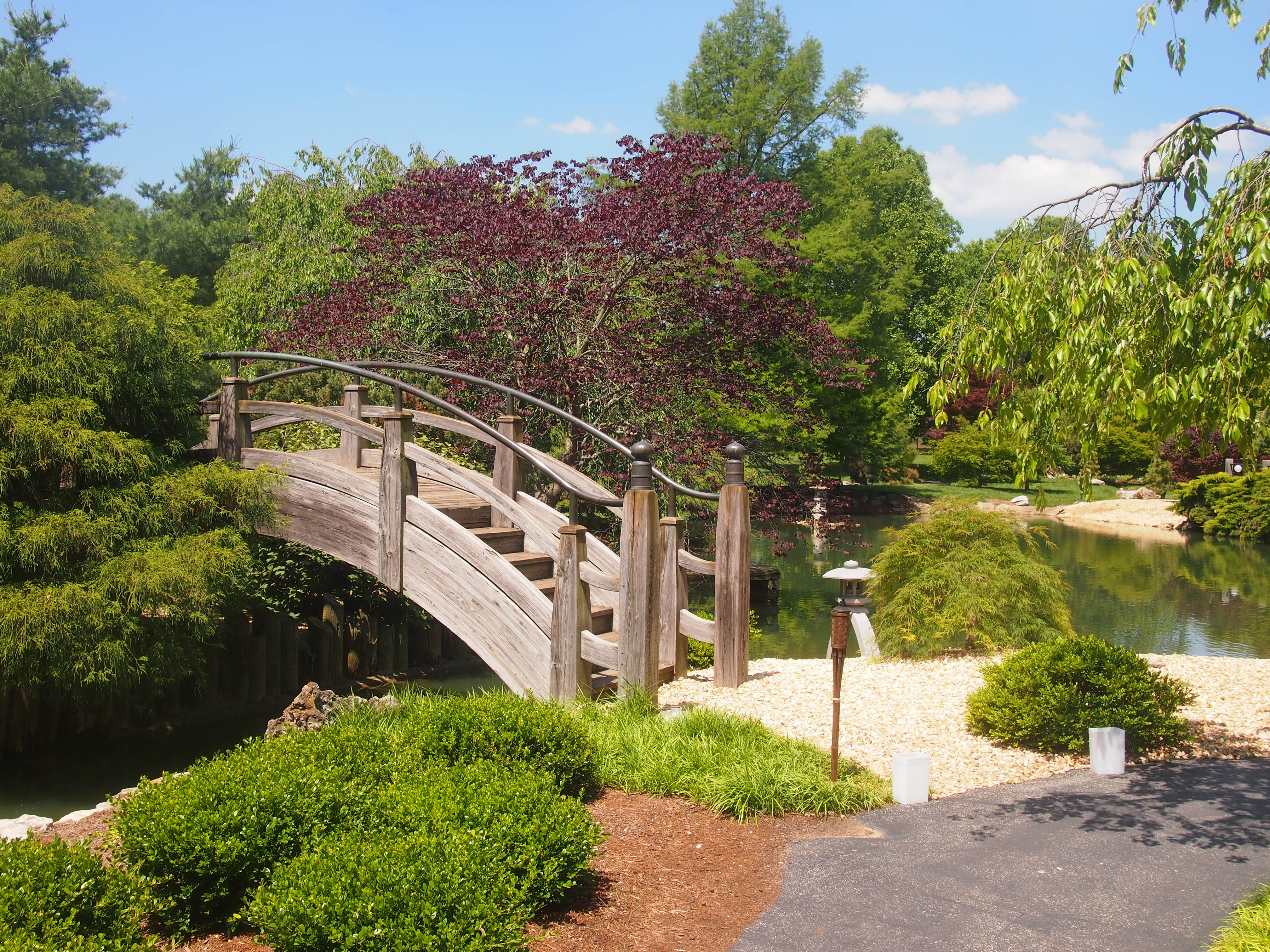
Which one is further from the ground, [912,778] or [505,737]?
[505,737]

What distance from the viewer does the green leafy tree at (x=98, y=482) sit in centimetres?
692

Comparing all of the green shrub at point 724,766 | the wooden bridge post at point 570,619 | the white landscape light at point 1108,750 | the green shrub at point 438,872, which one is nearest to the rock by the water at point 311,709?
the wooden bridge post at point 570,619

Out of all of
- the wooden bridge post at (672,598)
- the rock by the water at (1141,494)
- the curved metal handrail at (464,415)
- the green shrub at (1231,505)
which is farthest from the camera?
the rock by the water at (1141,494)

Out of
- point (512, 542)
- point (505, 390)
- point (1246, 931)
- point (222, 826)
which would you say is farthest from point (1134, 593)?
point (222, 826)

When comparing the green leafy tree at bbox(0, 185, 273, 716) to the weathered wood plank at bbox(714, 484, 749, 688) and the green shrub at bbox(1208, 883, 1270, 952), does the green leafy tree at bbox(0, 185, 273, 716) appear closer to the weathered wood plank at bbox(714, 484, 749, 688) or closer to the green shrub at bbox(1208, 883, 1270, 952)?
the weathered wood plank at bbox(714, 484, 749, 688)

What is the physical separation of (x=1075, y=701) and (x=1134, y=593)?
1450 cm

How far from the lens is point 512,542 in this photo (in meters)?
8.05

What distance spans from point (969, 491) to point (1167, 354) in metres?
35.5

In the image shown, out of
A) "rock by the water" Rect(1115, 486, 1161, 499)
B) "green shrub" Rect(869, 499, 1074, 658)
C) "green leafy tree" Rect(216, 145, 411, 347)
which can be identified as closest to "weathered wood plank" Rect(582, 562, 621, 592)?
"green shrub" Rect(869, 499, 1074, 658)

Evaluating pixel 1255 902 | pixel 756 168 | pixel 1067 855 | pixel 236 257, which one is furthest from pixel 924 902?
pixel 756 168

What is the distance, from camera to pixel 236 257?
17062 mm

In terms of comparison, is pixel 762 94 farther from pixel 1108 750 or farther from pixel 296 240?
pixel 1108 750

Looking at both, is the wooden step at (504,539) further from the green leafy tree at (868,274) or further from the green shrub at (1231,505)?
the green shrub at (1231,505)

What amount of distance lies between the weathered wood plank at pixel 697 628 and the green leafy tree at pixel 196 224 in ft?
65.5
